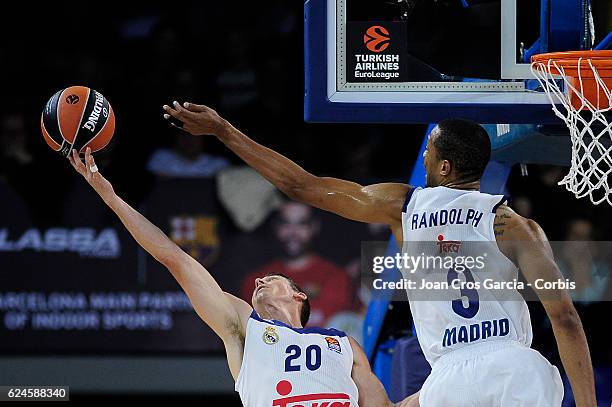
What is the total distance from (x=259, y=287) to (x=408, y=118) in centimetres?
98

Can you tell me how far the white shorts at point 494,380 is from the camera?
3.37m

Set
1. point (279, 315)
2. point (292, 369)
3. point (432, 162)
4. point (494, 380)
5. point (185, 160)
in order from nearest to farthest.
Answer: point (494, 380) → point (432, 162) → point (292, 369) → point (279, 315) → point (185, 160)

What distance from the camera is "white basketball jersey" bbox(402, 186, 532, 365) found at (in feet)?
11.7

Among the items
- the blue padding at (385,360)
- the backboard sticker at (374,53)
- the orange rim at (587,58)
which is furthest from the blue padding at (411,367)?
the orange rim at (587,58)

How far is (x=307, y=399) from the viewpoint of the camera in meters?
4.00

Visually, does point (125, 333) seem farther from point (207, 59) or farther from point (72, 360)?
point (207, 59)

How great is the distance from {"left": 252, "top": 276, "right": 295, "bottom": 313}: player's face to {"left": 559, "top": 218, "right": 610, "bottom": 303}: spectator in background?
2377 millimetres

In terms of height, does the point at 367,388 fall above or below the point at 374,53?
below

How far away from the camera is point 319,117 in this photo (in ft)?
13.0

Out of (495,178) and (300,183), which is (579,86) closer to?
(495,178)

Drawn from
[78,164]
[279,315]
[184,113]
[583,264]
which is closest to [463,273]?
[279,315]

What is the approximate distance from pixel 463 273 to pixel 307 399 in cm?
85

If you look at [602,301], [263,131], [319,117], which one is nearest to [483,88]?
[319,117]

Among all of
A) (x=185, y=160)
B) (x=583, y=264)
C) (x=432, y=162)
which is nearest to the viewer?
(x=432, y=162)
